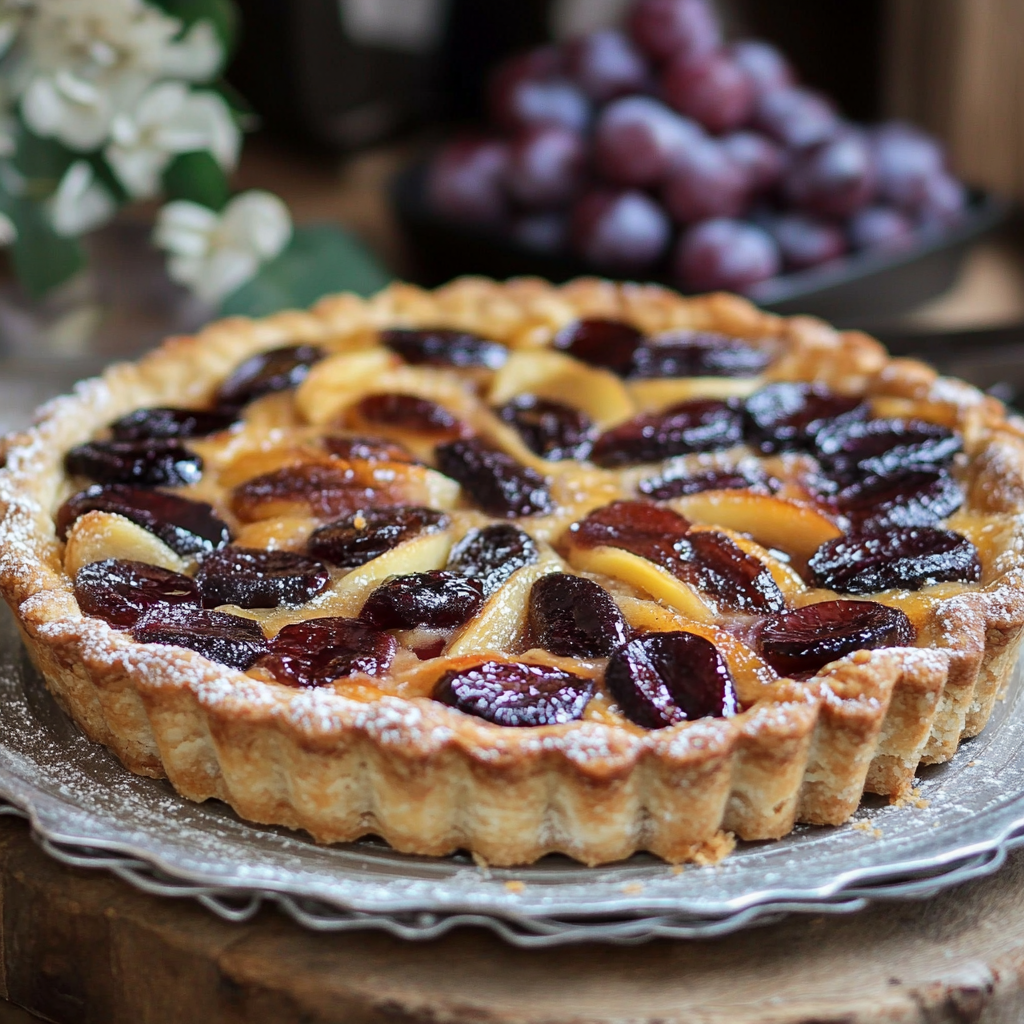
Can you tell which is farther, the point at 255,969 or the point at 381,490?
the point at 381,490

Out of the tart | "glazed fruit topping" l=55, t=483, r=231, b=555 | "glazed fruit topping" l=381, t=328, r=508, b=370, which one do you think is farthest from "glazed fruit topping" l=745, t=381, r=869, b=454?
"glazed fruit topping" l=55, t=483, r=231, b=555

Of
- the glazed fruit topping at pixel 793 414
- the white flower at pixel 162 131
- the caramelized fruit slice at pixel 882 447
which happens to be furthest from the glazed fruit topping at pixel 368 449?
the white flower at pixel 162 131

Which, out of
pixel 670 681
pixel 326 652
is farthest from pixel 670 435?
pixel 326 652

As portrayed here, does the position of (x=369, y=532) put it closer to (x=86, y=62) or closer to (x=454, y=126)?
(x=86, y=62)

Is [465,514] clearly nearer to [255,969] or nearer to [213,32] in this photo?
[255,969]

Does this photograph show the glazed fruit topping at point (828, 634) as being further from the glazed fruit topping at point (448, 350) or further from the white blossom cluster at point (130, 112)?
the white blossom cluster at point (130, 112)

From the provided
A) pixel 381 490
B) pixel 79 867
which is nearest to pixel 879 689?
pixel 381 490
